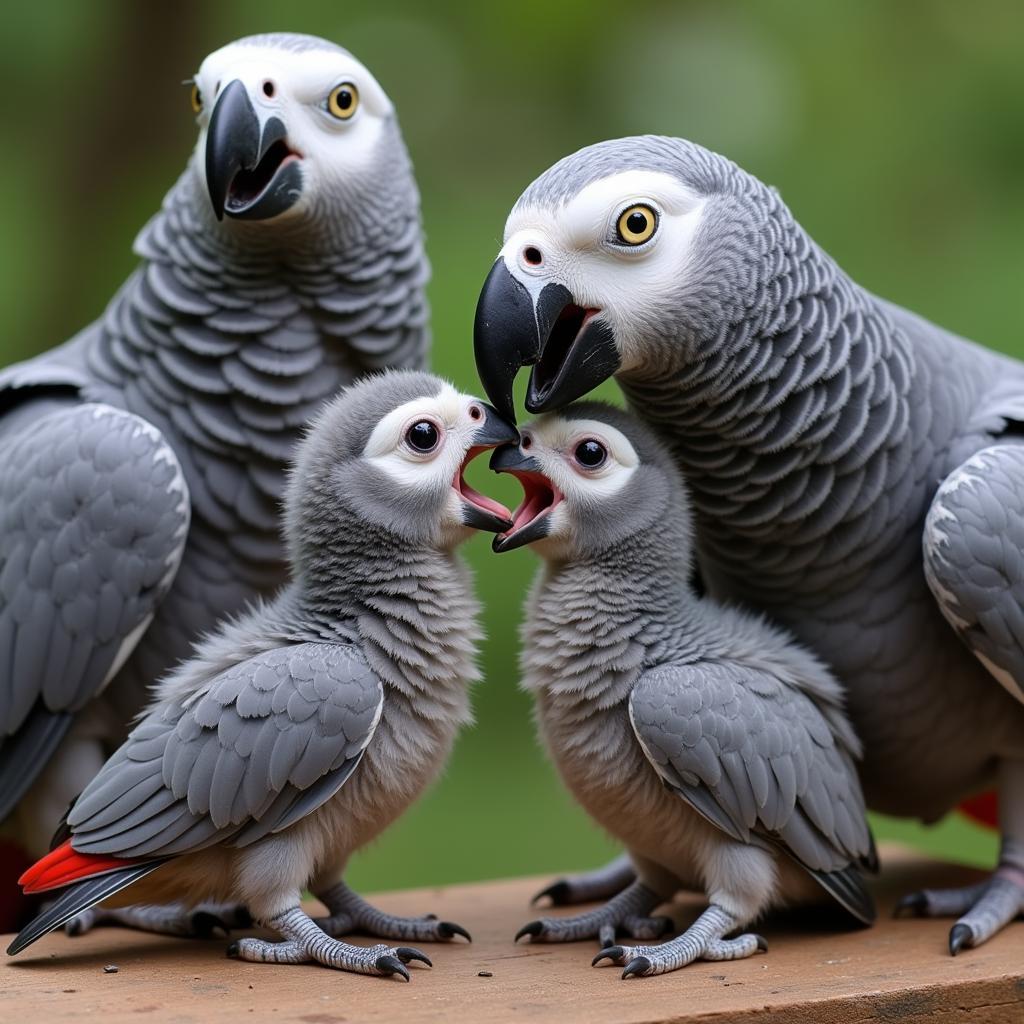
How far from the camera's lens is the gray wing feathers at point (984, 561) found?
1.85 meters

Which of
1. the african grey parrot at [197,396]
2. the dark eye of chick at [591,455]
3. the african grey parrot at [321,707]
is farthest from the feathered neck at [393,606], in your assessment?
the african grey parrot at [197,396]

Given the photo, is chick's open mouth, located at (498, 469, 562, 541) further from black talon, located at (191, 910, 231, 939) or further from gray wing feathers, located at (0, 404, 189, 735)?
black talon, located at (191, 910, 231, 939)

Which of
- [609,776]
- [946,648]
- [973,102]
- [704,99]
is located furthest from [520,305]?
[973,102]

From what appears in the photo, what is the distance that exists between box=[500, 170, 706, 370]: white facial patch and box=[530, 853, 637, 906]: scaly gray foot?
939 mm

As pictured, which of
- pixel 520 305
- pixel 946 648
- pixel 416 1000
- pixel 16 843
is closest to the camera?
pixel 416 1000

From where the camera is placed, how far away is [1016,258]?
13.0 feet

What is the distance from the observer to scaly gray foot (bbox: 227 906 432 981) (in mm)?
1642

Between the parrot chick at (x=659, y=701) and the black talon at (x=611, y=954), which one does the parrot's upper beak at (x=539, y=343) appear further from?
the black talon at (x=611, y=954)

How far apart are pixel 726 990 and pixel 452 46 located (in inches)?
125

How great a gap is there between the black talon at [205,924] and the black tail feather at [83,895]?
0.95ft

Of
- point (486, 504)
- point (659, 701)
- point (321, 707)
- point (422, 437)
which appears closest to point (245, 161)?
point (422, 437)

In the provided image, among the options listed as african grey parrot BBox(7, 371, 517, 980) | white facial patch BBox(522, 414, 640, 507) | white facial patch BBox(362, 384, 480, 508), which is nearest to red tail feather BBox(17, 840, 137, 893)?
african grey parrot BBox(7, 371, 517, 980)

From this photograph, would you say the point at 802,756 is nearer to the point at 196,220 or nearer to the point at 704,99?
the point at 196,220

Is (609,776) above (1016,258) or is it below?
below
